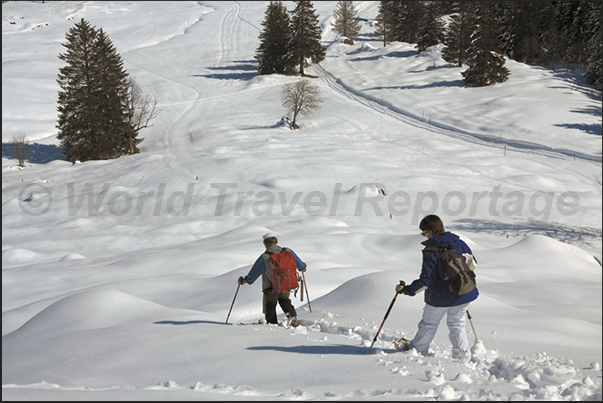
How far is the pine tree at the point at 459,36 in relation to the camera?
4742cm

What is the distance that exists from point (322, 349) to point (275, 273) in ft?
4.44

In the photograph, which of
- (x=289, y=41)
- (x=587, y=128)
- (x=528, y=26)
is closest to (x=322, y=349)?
(x=587, y=128)

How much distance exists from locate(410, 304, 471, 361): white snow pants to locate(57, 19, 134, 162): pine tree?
35250mm

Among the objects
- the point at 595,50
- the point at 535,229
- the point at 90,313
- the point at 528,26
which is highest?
the point at 528,26

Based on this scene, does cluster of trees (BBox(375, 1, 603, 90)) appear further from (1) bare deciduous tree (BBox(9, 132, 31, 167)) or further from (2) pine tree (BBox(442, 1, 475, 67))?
(1) bare deciduous tree (BBox(9, 132, 31, 167))

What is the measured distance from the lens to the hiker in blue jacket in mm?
4754

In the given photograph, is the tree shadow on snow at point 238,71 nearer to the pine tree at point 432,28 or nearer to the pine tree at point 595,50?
the pine tree at point 432,28

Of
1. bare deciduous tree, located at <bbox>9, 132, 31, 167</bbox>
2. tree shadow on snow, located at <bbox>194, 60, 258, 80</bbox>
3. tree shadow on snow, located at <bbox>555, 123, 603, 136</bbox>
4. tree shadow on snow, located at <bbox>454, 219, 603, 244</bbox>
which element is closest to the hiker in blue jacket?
tree shadow on snow, located at <bbox>454, 219, 603, 244</bbox>

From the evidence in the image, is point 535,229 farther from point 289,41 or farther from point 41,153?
point 289,41

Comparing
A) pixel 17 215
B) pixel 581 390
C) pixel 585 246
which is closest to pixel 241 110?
pixel 17 215

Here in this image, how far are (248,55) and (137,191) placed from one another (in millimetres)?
48160

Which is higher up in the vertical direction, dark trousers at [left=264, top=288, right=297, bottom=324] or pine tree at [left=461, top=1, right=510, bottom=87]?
pine tree at [left=461, top=1, right=510, bottom=87]

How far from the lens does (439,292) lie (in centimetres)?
480

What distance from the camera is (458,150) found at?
31219 mm
